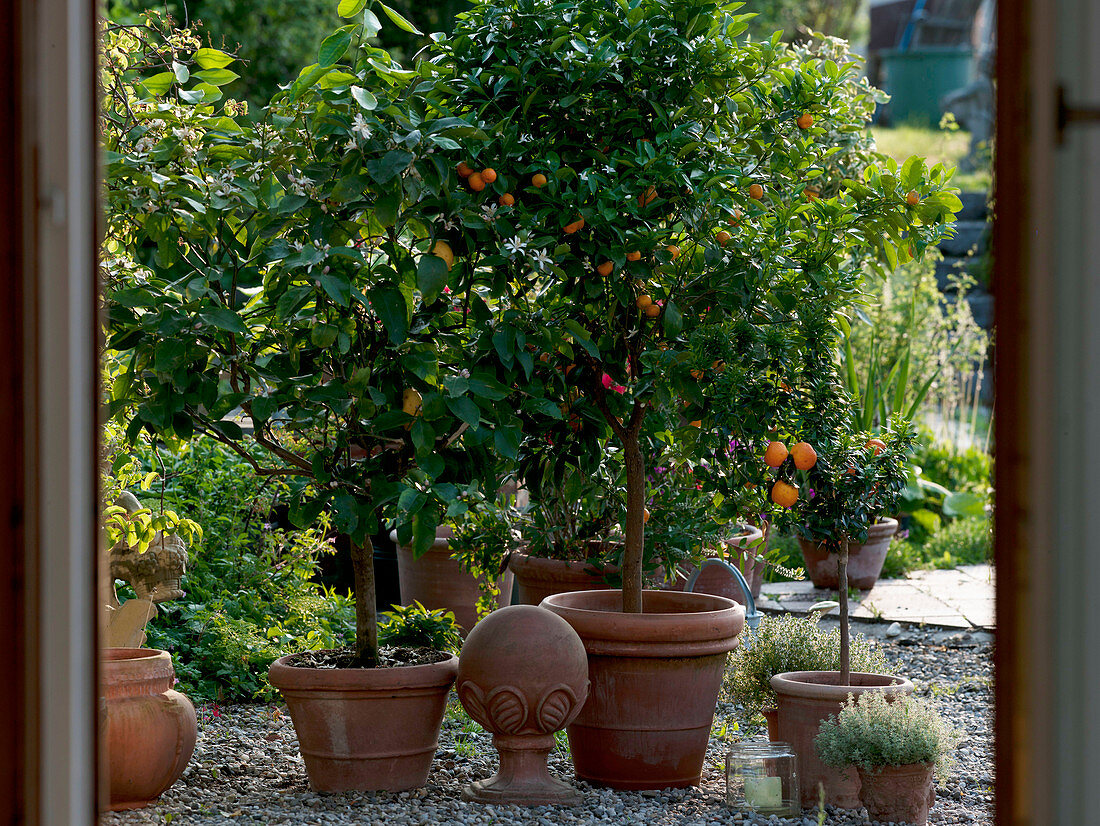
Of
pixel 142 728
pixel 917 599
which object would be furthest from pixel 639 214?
pixel 917 599

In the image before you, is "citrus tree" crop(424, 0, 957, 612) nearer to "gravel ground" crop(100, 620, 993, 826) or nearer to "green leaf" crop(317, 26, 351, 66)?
"green leaf" crop(317, 26, 351, 66)

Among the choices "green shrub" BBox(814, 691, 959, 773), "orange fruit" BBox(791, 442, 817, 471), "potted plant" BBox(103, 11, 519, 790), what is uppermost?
"potted plant" BBox(103, 11, 519, 790)

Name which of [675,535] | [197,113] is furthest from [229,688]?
[197,113]

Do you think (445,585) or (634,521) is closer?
(634,521)

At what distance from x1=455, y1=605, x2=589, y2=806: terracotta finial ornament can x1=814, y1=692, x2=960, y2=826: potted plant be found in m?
0.58

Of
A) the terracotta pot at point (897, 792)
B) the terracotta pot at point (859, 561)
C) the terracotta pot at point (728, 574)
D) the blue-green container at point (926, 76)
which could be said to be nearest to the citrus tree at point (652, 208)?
the terracotta pot at point (897, 792)

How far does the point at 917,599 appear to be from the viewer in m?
5.09

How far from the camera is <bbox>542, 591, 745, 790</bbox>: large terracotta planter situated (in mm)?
2582

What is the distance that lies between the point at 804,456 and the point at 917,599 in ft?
10.3

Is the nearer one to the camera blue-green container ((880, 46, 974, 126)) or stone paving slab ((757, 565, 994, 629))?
stone paving slab ((757, 565, 994, 629))

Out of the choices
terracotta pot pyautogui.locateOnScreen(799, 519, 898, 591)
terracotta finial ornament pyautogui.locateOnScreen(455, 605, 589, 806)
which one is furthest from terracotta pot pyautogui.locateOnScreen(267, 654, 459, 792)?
terracotta pot pyautogui.locateOnScreen(799, 519, 898, 591)

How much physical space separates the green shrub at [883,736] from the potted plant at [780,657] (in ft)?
1.65

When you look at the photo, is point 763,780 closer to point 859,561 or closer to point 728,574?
point 728,574

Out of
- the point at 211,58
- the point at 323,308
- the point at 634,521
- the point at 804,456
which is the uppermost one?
the point at 211,58
